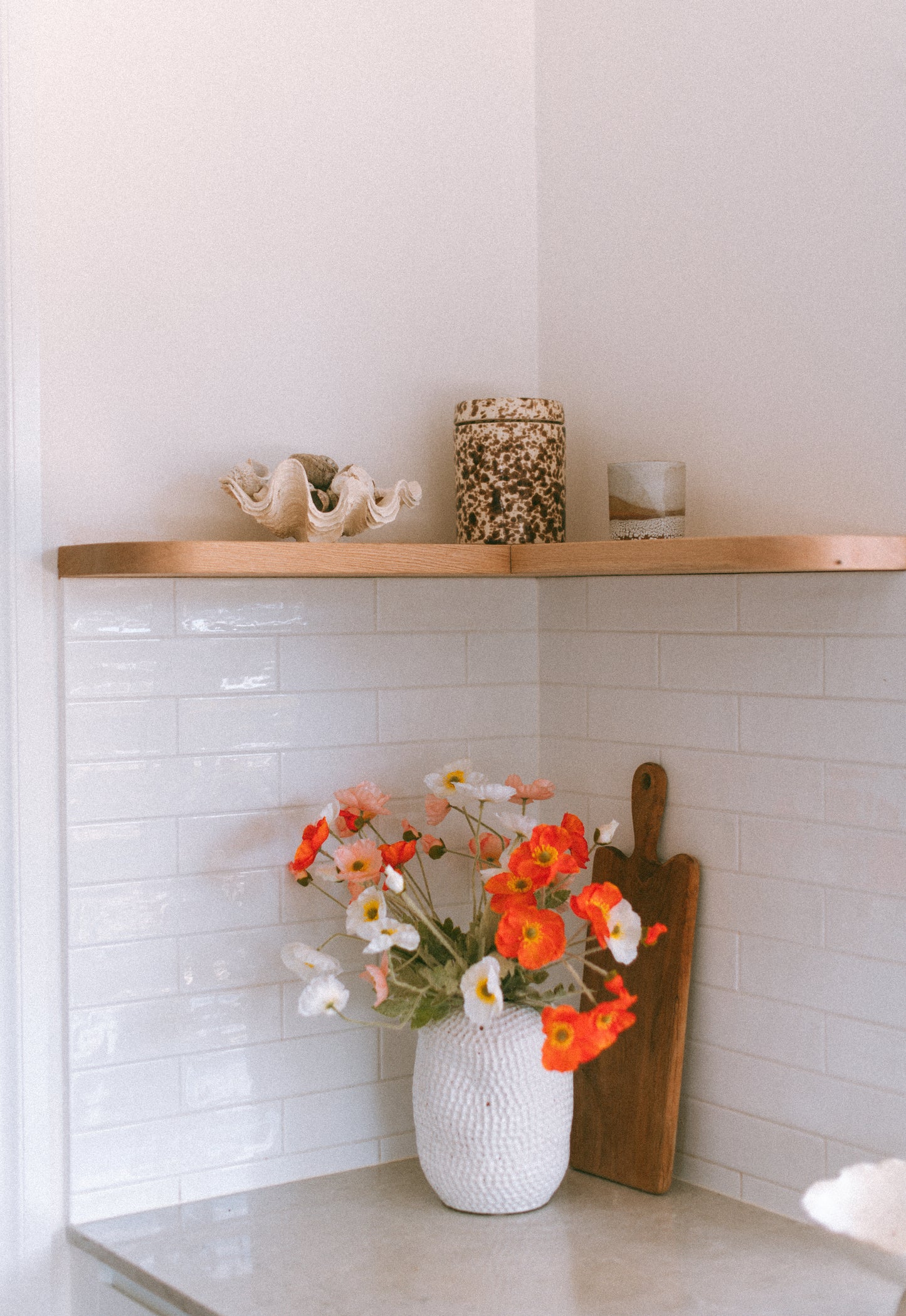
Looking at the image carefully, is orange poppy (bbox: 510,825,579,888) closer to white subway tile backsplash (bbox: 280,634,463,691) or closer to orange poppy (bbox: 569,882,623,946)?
orange poppy (bbox: 569,882,623,946)

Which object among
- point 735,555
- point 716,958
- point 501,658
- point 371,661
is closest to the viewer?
point 735,555

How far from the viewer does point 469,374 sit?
1839mm

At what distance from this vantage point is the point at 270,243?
1.68 metres

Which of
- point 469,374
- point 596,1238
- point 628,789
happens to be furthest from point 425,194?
point 596,1238

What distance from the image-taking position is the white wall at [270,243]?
155 centimetres

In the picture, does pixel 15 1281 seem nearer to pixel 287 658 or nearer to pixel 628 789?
pixel 287 658

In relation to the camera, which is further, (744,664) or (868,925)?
(744,664)

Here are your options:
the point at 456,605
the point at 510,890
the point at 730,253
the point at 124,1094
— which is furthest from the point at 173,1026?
the point at 730,253

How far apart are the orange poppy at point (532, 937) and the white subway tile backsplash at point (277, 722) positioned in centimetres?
35

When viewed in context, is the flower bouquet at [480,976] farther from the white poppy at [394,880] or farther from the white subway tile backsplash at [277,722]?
the white subway tile backsplash at [277,722]

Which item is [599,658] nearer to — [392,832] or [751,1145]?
[392,832]

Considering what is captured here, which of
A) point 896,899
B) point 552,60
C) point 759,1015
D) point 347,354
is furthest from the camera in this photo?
point 552,60

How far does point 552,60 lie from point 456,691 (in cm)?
85

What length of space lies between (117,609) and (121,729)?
14 centimetres
